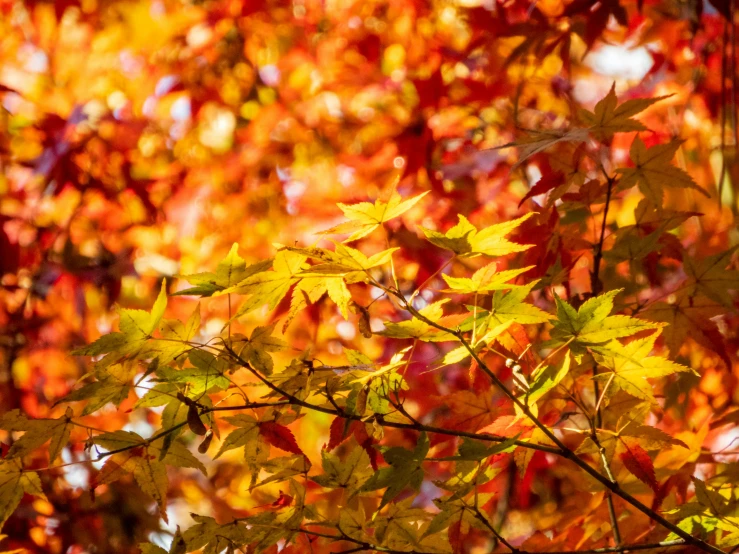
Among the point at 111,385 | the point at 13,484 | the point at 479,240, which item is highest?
the point at 479,240

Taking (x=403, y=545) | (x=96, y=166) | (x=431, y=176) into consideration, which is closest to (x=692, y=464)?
(x=403, y=545)

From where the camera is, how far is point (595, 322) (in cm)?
66

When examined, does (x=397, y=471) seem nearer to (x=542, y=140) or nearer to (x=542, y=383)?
(x=542, y=383)

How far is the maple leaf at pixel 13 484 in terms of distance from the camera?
76cm

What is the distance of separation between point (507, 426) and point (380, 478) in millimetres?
169

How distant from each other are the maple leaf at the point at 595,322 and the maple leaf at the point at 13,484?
58 cm

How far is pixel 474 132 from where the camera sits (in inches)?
87.2

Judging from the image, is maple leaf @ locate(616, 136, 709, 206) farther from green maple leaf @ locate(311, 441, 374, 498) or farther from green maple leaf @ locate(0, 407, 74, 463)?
green maple leaf @ locate(0, 407, 74, 463)

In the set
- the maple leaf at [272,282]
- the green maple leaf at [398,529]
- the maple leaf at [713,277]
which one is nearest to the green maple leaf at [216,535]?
the green maple leaf at [398,529]

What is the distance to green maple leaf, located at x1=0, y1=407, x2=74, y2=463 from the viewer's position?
0.73 metres

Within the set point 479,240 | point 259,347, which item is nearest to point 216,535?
point 259,347

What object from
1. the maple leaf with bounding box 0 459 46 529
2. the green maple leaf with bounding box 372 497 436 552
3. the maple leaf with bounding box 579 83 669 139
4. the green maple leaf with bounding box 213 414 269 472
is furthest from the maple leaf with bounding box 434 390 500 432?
the maple leaf with bounding box 0 459 46 529

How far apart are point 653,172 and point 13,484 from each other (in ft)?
2.85

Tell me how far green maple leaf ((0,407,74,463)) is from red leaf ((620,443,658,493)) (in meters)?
0.58
